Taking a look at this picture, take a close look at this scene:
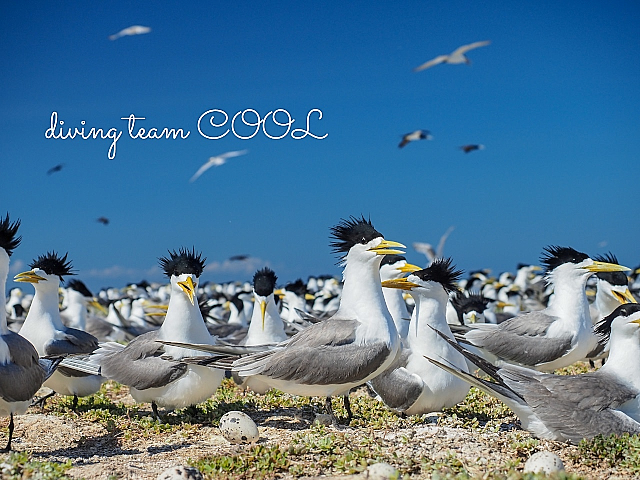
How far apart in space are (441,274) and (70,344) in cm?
454

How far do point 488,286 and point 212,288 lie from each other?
17.4m

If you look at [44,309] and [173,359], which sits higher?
[44,309]

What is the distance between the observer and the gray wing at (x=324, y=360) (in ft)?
21.5

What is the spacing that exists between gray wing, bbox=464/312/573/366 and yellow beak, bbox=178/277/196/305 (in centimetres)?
342

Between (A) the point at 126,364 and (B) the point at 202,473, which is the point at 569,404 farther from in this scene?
(A) the point at 126,364

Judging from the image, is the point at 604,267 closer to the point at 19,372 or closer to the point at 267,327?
the point at 267,327

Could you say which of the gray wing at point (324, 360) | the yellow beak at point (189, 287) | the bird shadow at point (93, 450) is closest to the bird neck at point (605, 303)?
the gray wing at point (324, 360)

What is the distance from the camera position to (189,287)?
7.57 m

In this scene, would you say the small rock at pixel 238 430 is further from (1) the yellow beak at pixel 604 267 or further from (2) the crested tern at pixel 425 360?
(1) the yellow beak at pixel 604 267

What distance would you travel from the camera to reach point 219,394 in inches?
353

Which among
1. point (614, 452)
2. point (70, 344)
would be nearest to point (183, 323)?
point (70, 344)

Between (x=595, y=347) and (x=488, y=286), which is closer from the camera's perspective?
(x=595, y=347)

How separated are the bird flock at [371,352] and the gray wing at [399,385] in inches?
0.5

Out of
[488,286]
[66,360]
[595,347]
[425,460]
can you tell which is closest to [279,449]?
[425,460]
